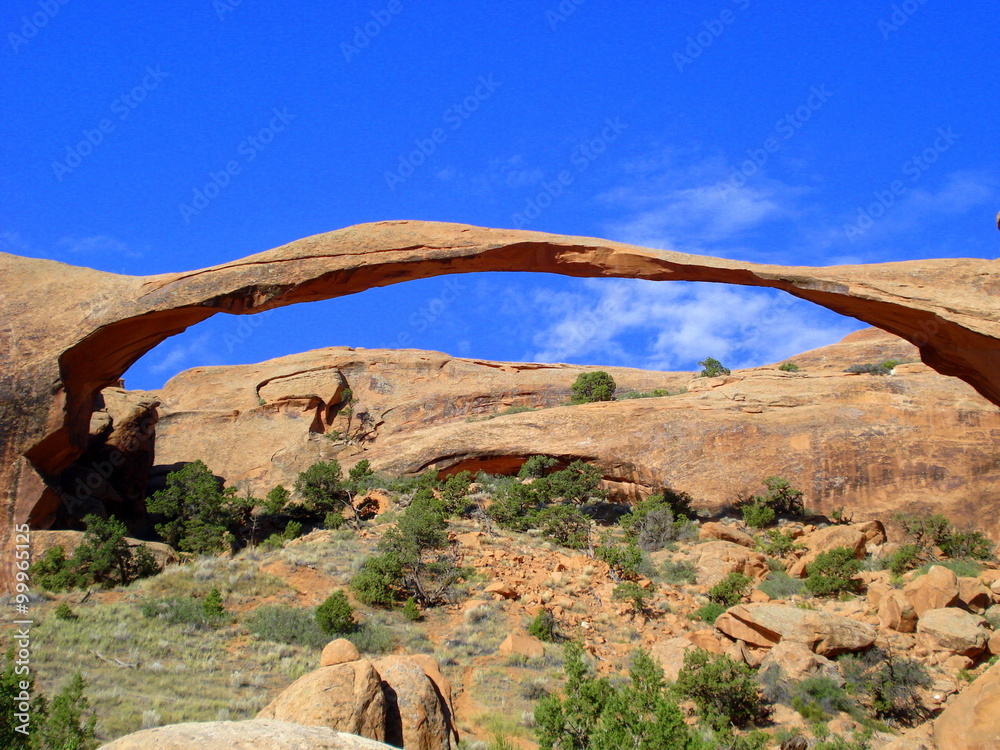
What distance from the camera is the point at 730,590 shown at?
47.9ft

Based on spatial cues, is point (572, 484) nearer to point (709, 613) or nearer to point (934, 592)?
point (709, 613)

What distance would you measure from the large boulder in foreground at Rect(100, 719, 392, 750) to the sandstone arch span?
925cm

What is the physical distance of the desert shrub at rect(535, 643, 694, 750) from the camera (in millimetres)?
7191

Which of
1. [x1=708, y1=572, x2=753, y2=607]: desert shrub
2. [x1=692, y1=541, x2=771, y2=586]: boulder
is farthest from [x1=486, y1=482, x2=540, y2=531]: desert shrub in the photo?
[x1=708, y1=572, x2=753, y2=607]: desert shrub

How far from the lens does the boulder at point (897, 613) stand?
39.6 ft

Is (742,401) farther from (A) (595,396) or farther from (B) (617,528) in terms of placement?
(A) (595,396)

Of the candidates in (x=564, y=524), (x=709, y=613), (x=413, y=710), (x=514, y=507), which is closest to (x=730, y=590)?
(x=709, y=613)

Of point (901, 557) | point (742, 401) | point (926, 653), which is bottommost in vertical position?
point (926, 653)

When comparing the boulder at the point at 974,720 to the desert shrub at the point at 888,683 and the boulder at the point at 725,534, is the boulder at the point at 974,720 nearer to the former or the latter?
the desert shrub at the point at 888,683

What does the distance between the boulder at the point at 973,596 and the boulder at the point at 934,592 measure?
0.43 metres

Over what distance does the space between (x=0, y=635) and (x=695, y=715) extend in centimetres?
954

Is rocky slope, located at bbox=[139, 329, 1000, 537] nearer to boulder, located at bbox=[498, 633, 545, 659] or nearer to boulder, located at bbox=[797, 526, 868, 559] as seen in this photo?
boulder, located at bbox=[797, 526, 868, 559]

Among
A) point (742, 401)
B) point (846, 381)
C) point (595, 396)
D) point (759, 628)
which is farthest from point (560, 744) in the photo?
point (595, 396)

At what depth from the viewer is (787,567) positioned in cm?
1661
